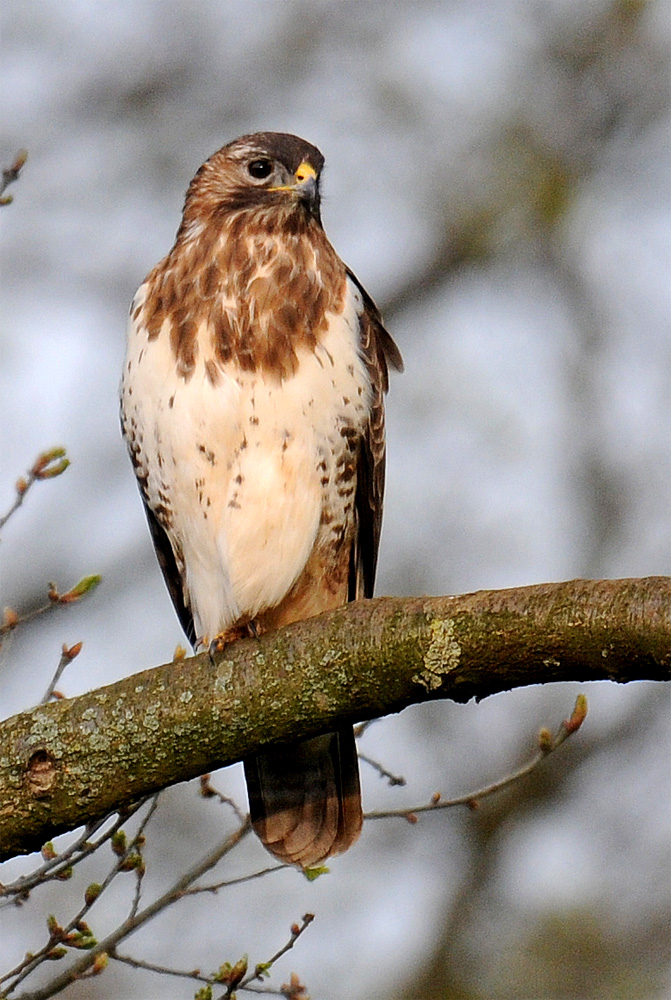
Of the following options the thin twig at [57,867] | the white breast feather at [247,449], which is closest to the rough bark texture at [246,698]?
the thin twig at [57,867]

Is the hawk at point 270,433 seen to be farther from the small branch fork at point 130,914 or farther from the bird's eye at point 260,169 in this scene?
the small branch fork at point 130,914

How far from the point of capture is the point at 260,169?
496cm

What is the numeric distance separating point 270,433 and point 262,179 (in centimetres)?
118

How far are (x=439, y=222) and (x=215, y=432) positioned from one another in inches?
201

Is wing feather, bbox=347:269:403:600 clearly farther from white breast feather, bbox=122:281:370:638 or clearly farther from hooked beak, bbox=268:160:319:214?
hooked beak, bbox=268:160:319:214

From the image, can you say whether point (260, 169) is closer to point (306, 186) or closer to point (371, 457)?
point (306, 186)

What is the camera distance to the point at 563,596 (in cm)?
298

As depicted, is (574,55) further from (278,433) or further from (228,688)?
(228,688)

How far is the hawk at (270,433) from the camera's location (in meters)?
4.23

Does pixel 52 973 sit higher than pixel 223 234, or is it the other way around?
pixel 223 234

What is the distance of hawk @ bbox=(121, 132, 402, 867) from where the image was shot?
4.23 m

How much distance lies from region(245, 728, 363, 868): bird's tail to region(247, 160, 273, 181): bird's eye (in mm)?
1947

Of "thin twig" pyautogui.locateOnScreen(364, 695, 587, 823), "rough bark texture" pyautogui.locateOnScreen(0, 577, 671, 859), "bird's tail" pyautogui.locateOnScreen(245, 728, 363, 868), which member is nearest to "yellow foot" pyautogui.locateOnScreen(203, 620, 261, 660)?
"rough bark texture" pyautogui.locateOnScreen(0, 577, 671, 859)

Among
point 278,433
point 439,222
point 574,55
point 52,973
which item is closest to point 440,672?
point 278,433
